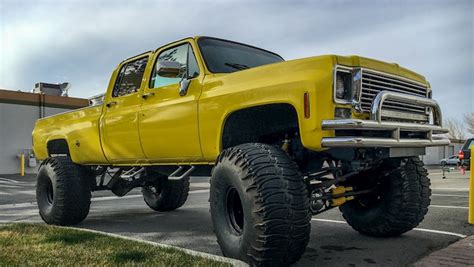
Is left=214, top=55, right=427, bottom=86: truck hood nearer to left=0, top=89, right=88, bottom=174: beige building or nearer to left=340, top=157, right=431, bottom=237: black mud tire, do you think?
left=340, top=157, right=431, bottom=237: black mud tire

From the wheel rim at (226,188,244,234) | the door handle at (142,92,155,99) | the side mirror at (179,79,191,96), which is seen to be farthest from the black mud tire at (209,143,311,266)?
the door handle at (142,92,155,99)

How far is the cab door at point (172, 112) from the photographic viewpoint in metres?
4.72

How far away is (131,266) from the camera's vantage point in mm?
3721

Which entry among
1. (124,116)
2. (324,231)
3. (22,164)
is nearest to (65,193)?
(124,116)

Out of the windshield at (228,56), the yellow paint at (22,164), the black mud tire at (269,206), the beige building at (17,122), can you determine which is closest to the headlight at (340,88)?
the black mud tire at (269,206)

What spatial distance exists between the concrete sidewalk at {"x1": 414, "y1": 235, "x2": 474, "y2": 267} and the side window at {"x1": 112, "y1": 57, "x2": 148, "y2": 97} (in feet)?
12.6

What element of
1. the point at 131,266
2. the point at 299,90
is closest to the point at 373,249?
the point at 299,90

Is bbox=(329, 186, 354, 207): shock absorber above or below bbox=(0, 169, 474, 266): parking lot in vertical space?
above

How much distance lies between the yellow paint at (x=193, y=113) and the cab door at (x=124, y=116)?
13 millimetres

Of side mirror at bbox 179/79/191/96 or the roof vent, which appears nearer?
side mirror at bbox 179/79/191/96

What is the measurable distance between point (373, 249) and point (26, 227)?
4.24 metres

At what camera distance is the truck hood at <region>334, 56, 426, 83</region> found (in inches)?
147

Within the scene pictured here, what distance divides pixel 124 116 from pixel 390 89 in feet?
10.6

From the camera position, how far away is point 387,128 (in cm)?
375
